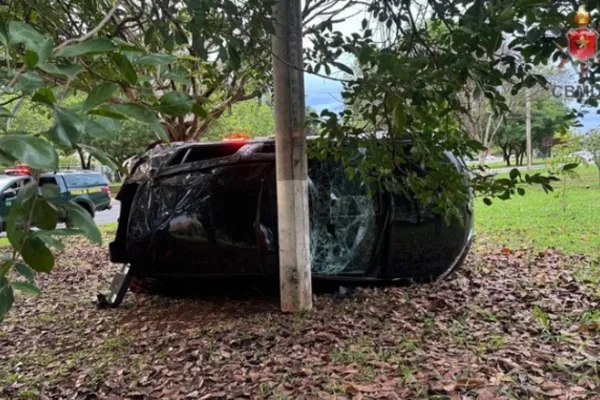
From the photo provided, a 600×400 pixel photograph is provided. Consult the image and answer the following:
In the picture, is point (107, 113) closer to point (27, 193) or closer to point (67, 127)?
point (67, 127)

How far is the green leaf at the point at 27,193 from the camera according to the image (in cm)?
95

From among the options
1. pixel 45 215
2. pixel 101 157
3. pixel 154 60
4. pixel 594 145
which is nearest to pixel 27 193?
pixel 45 215

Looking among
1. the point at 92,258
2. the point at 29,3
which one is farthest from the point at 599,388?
the point at 92,258

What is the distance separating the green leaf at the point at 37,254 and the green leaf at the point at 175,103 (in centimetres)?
36

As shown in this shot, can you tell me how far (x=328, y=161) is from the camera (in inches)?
156

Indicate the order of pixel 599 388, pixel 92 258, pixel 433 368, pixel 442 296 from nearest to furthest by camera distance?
pixel 599 388, pixel 433 368, pixel 442 296, pixel 92 258

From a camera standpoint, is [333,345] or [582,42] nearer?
[582,42]

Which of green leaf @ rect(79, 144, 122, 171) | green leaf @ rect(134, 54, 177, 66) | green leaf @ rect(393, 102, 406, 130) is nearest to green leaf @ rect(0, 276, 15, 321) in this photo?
green leaf @ rect(79, 144, 122, 171)

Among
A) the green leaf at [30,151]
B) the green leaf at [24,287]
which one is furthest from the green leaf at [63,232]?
the green leaf at [30,151]

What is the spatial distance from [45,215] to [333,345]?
2261 millimetres

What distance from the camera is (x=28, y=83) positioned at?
89 cm

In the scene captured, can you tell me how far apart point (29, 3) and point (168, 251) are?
1.95 meters

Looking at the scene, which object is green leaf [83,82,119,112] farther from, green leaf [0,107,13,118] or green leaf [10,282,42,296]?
green leaf [10,282,42,296]

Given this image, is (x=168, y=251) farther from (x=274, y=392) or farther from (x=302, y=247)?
(x=274, y=392)
